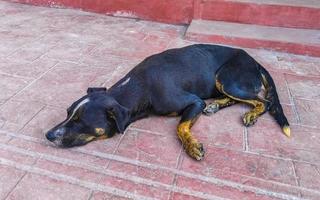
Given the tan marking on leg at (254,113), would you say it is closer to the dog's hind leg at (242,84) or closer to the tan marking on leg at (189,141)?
the dog's hind leg at (242,84)

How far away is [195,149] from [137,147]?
0.47 m

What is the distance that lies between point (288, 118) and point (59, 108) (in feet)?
7.08

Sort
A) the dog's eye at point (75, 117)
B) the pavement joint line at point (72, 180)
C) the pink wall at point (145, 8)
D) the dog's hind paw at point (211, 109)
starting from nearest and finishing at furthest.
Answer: the pavement joint line at point (72, 180) → the dog's eye at point (75, 117) → the dog's hind paw at point (211, 109) → the pink wall at point (145, 8)

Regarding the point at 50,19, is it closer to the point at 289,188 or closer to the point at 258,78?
the point at 258,78

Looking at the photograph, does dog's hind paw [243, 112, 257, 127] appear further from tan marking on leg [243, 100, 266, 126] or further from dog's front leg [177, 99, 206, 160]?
dog's front leg [177, 99, 206, 160]

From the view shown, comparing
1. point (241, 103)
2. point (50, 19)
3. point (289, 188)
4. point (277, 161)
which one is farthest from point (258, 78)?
point (50, 19)

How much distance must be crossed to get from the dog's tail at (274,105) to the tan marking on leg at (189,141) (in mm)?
818

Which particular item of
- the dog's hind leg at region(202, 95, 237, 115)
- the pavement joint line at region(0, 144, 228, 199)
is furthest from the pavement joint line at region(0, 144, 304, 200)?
the dog's hind leg at region(202, 95, 237, 115)

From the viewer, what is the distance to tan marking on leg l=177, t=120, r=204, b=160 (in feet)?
8.87

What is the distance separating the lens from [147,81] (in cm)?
304

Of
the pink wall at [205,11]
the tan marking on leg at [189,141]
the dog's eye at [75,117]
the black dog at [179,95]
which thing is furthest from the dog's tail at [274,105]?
the pink wall at [205,11]

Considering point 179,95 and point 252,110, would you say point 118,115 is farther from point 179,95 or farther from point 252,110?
point 252,110

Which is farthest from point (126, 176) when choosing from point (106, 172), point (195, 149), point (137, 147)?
point (195, 149)

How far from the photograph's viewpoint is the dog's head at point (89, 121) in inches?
103
